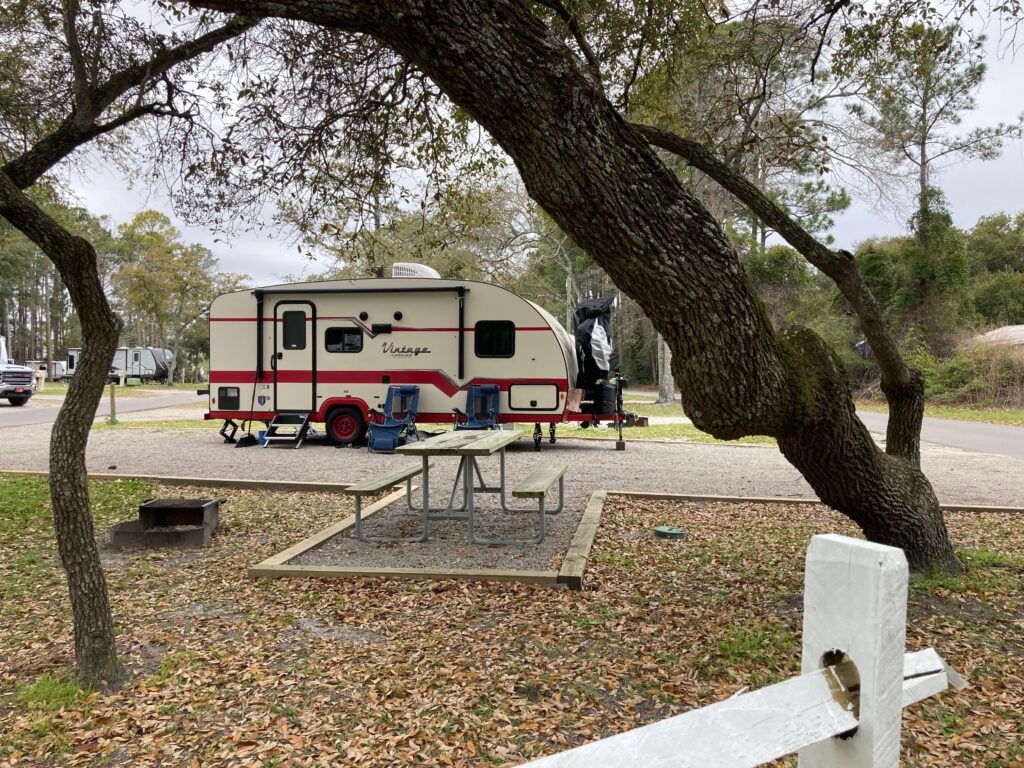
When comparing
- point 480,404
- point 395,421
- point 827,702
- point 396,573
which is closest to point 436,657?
point 396,573

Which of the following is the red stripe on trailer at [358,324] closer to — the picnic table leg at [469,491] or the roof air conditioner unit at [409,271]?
the roof air conditioner unit at [409,271]

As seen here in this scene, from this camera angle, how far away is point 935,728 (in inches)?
109

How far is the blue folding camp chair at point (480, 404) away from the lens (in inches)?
448

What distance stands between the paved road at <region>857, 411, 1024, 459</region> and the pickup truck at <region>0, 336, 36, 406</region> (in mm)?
24574

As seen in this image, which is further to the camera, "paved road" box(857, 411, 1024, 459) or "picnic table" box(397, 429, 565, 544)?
"paved road" box(857, 411, 1024, 459)

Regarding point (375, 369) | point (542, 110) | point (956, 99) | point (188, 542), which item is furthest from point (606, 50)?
point (956, 99)

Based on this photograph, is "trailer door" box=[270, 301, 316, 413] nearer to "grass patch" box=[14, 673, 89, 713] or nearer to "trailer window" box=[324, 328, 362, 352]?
"trailer window" box=[324, 328, 362, 352]

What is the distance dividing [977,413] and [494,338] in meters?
18.2

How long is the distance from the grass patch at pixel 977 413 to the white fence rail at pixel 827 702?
21505 mm

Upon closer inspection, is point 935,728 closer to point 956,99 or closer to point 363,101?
point 363,101

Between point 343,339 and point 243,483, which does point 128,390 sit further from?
point 243,483

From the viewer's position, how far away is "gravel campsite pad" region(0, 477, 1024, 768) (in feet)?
9.00

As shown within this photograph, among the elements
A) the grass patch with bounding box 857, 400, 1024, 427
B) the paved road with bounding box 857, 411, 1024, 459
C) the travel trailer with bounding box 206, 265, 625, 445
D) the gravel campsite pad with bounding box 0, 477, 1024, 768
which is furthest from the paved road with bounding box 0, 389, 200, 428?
the grass patch with bounding box 857, 400, 1024, 427

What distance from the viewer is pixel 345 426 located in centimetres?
1238
